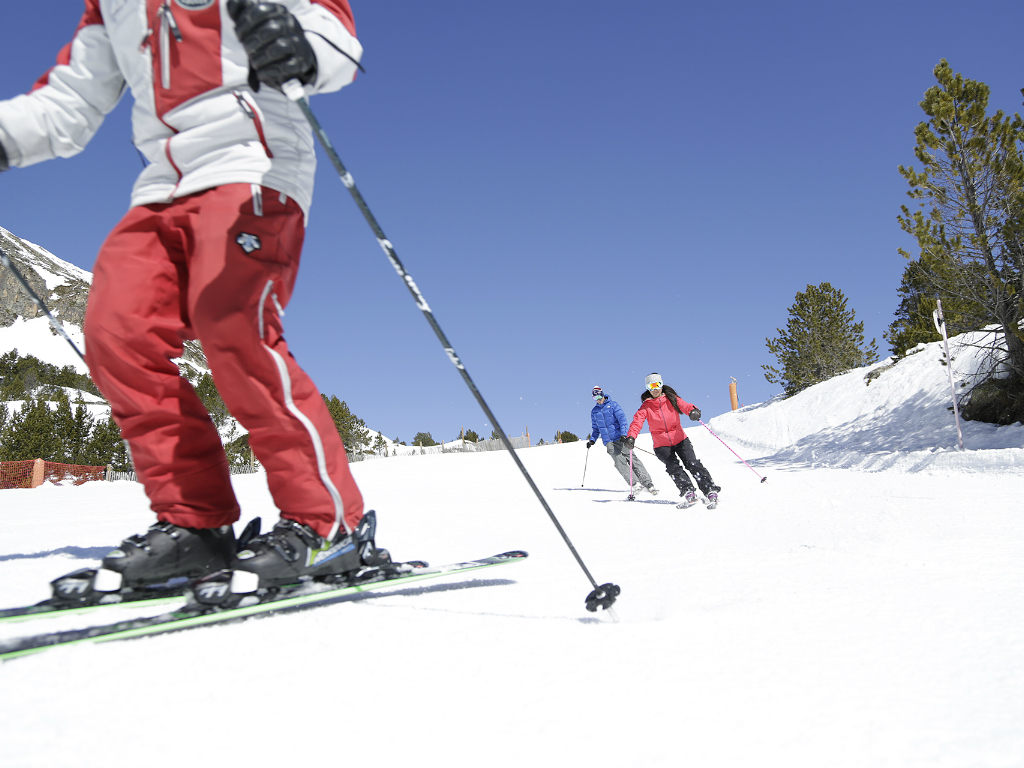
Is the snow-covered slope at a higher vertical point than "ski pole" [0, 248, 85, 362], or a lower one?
lower

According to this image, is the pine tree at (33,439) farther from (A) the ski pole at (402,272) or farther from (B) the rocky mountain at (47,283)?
(B) the rocky mountain at (47,283)

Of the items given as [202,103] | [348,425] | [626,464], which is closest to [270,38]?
[202,103]

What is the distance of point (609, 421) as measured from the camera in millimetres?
9844

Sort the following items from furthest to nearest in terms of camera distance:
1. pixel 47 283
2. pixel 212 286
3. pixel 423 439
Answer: pixel 47 283, pixel 423 439, pixel 212 286

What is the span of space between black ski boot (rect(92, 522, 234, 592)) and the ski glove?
3.97ft

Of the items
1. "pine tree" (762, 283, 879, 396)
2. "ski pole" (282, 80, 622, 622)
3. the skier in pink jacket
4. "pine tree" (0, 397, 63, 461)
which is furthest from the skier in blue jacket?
"pine tree" (0, 397, 63, 461)

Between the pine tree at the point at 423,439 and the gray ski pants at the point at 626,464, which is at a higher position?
the pine tree at the point at 423,439

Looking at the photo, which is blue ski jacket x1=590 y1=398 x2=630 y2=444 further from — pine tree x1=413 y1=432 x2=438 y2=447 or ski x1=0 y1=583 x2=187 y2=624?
pine tree x1=413 y1=432 x2=438 y2=447

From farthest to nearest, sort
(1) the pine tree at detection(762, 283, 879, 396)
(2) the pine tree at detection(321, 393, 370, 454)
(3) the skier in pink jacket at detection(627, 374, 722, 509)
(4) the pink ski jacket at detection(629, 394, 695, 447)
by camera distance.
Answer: (2) the pine tree at detection(321, 393, 370, 454), (1) the pine tree at detection(762, 283, 879, 396), (4) the pink ski jacket at detection(629, 394, 695, 447), (3) the skier in pink jacket at detection(627, 374, 722, 509)

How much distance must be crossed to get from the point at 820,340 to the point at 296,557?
3697cm

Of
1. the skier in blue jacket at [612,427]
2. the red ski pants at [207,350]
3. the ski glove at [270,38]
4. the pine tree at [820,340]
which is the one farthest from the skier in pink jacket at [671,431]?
the pine tree at [820,340]

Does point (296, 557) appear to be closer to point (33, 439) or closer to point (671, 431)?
point (671, 431)

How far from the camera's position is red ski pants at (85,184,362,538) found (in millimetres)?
1541

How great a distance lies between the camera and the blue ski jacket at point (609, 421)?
976cm
